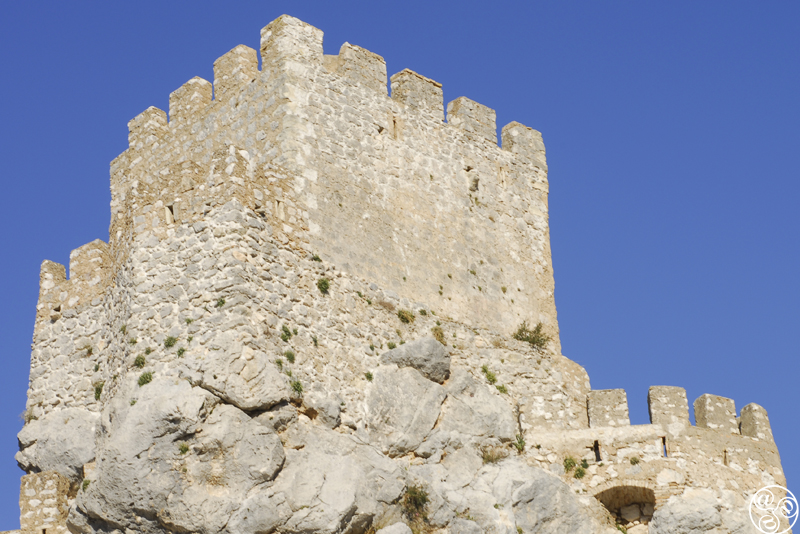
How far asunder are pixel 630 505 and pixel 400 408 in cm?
518

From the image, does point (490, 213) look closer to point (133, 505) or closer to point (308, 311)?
point (308, 311)

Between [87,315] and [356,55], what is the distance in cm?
804

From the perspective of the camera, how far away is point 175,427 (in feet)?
66.5

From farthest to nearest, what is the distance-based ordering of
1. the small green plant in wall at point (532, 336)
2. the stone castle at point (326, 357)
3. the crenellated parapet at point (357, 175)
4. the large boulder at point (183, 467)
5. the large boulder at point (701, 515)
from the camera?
1. the small green plant in wall at point (532, 336)
2. the crenellated parapet at point (357, 175)
3. the large boulder at point (701, 515)
4. the stone castle at point (326, 357)
5. the large boulder at point (183, 467)

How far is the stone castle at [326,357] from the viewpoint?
20.5m

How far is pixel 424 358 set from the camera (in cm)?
2416

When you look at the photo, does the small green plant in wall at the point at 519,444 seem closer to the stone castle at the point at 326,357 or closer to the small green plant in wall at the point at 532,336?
the stone castle at the point at 326,357

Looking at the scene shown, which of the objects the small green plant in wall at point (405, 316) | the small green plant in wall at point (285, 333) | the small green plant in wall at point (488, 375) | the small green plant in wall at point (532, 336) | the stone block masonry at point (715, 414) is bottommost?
the small green plant in wall at point (285, 333)

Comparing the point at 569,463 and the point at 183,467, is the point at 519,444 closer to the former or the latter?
the point at 569,463

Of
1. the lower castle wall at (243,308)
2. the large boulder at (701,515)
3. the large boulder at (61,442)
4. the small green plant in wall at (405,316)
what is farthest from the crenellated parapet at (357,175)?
the large boulder at (701,515)

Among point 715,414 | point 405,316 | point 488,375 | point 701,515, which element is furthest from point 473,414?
point 715,414

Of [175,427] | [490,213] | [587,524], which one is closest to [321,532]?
[175,427]

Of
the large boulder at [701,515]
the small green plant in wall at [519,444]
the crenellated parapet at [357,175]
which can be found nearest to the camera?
the large boulder at [701,515]

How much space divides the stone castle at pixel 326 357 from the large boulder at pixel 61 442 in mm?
51
